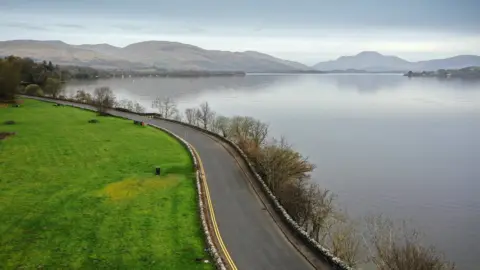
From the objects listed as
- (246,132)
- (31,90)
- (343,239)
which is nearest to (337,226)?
(343,239)

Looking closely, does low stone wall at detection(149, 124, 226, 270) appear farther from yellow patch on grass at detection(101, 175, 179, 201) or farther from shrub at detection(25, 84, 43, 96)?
shrub at detection(25, 84, 43, 96)

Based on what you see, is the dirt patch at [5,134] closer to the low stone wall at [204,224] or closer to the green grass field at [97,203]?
the green grass field at [97,203]

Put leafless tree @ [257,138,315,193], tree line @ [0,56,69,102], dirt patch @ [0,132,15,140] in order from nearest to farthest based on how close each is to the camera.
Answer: leafless tree @ [257,138,315,193]
dirt patch @ [0,132,15,140]
tree line @ [0,56,69,102]

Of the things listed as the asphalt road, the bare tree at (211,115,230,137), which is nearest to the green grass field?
the asphalt road

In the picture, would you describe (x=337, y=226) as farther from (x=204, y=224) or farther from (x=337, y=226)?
(x=204, y=224)

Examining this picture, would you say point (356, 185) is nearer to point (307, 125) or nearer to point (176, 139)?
point (176, 139)

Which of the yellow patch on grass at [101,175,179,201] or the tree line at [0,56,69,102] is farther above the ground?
the tree line at [0,56,69,102]
